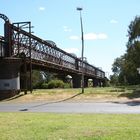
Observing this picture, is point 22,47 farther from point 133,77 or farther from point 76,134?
point 133,77

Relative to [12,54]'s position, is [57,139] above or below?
below

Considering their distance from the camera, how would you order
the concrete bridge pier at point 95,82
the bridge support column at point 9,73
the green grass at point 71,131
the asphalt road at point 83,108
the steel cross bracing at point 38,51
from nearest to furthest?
the green grass at point 71,131 < the asphalt road at point 83,108 < the bridge support column at point 9,73 < the steel cross bracing at point 38,51 < the concrete bridge pier at point 95,82

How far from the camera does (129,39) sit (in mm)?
76375

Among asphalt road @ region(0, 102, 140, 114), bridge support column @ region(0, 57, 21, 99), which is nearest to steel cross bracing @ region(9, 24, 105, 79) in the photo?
bridge support column @ region(0, 57, 21, 99)

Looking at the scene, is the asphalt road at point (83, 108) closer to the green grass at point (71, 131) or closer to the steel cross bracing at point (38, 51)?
the green grass at point (71, 131)

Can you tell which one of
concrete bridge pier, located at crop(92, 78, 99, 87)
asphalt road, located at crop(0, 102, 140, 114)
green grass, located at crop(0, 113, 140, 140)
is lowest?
green grass, located at crop(0, 113, 140, 140)

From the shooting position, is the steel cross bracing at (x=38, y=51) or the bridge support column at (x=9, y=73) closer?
the bridge support column at (x=9, y=73)

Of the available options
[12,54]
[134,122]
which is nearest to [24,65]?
[12,54]

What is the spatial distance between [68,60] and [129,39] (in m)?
29.7

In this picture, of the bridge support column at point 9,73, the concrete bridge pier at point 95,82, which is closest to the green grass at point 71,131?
the bridge support column at point 9,73

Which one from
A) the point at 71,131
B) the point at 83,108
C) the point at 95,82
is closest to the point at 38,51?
the point at 83,108

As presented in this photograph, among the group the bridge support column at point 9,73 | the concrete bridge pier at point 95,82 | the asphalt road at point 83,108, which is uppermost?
the concrete bridge pier at point 95,82

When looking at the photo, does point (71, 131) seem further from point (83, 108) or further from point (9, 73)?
point (9, 73)

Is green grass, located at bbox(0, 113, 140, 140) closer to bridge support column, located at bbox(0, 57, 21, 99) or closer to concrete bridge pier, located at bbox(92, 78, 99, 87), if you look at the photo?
bridge support column, located at bbox(0, 57, 21, 99)
